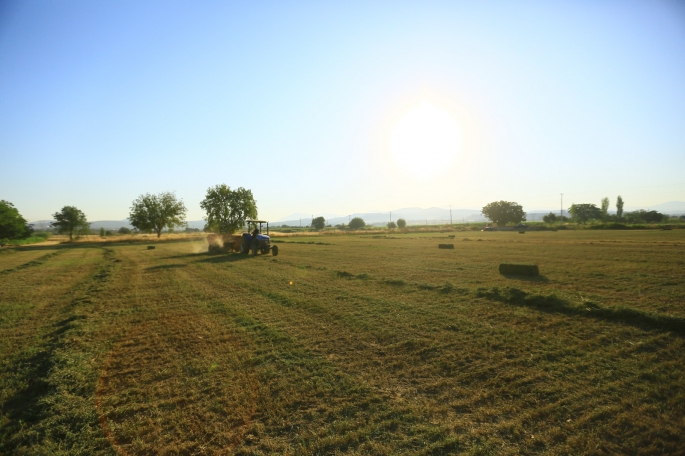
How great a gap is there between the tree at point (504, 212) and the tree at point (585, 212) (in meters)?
27.7

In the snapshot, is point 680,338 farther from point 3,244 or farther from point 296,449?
point 3,244

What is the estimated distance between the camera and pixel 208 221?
227ft

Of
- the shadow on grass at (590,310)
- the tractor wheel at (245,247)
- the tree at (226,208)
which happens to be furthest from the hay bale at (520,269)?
the tree at (226,208)

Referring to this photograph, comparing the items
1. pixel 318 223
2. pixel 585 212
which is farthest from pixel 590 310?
pixel 585 212

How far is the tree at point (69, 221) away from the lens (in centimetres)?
7431

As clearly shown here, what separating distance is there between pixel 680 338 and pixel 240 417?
28.4 feet

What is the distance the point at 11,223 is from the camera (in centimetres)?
5634

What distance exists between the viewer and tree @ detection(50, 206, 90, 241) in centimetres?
7431

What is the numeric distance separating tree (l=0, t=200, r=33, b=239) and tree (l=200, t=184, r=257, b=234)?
2736 centimetres

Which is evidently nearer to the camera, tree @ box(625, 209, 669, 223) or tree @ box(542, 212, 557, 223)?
tree @ box(625, 209, 669, 223)

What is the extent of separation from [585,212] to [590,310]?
158083 millimetres

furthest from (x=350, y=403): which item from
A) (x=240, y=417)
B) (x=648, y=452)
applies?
(x=648, y=452)

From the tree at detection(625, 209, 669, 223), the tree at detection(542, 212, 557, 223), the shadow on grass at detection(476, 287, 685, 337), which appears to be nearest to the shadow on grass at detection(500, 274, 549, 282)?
the shadow on grass at detection(476, 287, 685, 337)

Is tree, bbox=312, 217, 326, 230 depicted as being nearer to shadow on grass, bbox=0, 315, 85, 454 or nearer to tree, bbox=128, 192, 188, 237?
tree, bbox=128, 192, 188, 237
